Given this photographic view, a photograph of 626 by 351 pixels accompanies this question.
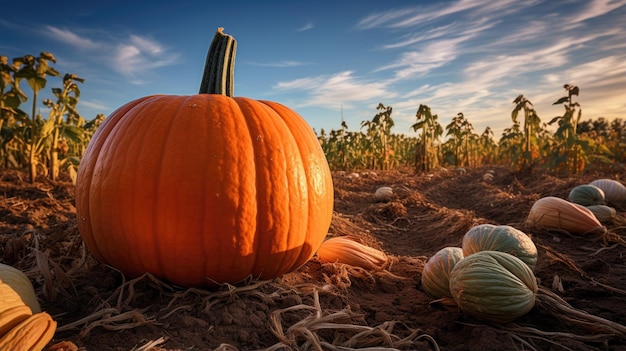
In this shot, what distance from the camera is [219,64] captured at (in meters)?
2.33

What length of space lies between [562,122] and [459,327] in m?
8.90

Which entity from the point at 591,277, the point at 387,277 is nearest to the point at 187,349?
the point at 387,277

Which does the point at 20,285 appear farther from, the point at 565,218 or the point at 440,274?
the point at 565,218

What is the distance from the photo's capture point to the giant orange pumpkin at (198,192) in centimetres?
191

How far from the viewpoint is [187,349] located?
58.2 inches

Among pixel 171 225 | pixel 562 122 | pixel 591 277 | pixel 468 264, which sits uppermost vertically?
pixel 562 122

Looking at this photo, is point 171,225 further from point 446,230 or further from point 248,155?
point 446,230

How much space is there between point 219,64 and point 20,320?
1.57 meters

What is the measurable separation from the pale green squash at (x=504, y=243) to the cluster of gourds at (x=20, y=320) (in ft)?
7.34

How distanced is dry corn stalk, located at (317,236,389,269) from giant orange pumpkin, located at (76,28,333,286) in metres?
0.52

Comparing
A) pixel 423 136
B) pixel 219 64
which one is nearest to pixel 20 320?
pixel 219 64

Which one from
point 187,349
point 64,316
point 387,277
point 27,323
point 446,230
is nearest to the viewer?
point 27,323

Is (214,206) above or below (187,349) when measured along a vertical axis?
above

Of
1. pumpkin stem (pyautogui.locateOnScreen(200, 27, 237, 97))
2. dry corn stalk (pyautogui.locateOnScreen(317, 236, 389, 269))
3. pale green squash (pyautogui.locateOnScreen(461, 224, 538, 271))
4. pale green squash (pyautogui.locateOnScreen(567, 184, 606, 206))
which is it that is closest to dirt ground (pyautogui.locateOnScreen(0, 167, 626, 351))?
dry corn stalk (pyautogui.locateOnScreen(317, 236, 389, 269))
